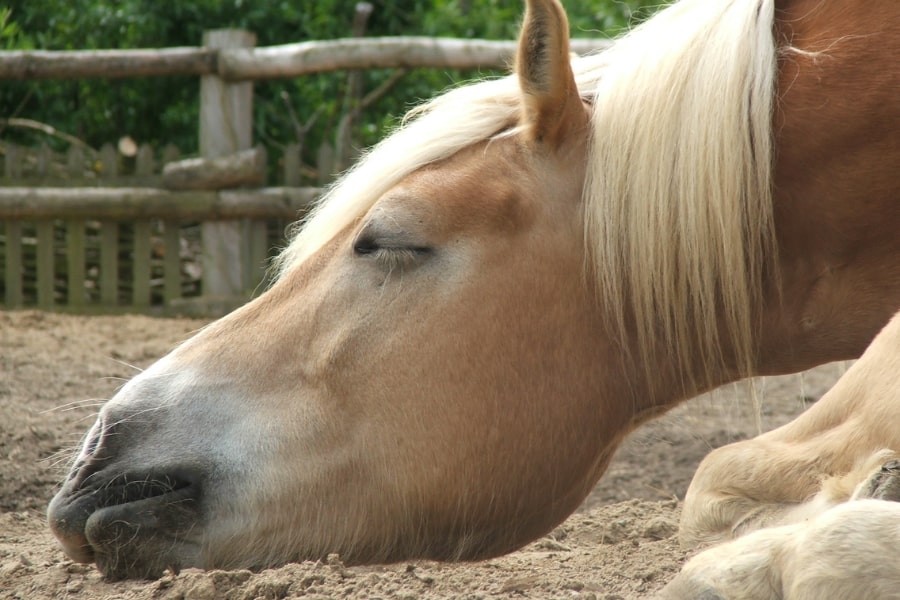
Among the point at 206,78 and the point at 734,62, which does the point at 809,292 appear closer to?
the point at 734,62

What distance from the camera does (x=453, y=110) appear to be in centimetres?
233

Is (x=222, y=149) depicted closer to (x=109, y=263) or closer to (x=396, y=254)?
(x=109, y=263)

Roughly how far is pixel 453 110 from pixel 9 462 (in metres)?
2.20

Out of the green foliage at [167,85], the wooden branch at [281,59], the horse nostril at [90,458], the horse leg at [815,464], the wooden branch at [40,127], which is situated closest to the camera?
the horse leg at [815,464]

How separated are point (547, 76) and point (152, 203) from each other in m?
5.42

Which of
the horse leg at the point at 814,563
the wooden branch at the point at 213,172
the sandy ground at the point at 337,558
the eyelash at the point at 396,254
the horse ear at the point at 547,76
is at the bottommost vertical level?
the sandy ground at the point at 337,558

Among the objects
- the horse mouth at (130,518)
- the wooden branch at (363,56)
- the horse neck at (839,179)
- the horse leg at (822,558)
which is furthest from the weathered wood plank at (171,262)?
the horse leg at (822,558)

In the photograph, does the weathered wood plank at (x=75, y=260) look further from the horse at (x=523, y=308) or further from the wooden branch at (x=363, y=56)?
the horse at (x=523, y=308)

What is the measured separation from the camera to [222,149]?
710 centimetres

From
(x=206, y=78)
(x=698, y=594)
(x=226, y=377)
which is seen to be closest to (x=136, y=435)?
Result: (x=226, y=377)

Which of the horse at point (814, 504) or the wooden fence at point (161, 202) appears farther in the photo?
the wooden fence at point (161, 202)

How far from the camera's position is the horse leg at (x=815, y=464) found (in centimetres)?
193

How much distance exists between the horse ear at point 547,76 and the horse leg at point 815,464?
0.76 m

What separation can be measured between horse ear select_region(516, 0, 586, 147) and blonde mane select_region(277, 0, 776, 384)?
0.07 m
